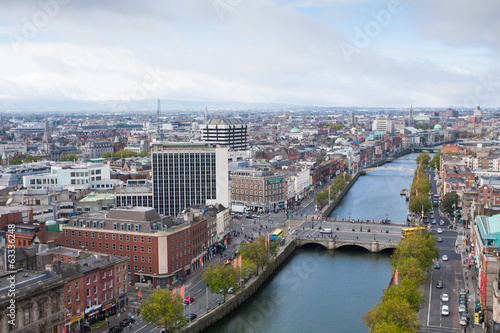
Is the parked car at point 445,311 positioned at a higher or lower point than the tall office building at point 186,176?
lower

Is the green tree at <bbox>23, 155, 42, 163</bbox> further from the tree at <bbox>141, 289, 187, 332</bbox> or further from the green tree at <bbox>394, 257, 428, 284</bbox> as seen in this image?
the green tree at <bbox>394, 257, 428, 284</bbox>

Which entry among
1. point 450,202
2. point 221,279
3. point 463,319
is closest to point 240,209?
point 450,202

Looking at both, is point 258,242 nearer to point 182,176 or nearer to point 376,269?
point 376,269

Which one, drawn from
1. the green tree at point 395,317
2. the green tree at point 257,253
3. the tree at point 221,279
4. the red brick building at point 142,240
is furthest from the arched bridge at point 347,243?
the green tree at point 395,317

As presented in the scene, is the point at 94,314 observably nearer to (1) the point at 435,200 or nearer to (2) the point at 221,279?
(2) the point at 221,279

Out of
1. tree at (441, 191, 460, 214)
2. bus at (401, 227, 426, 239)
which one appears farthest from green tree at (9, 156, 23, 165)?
bus at (401, 227, 426, 239)

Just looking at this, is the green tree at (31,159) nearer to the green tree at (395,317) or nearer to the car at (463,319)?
the green tree at (395,317)
